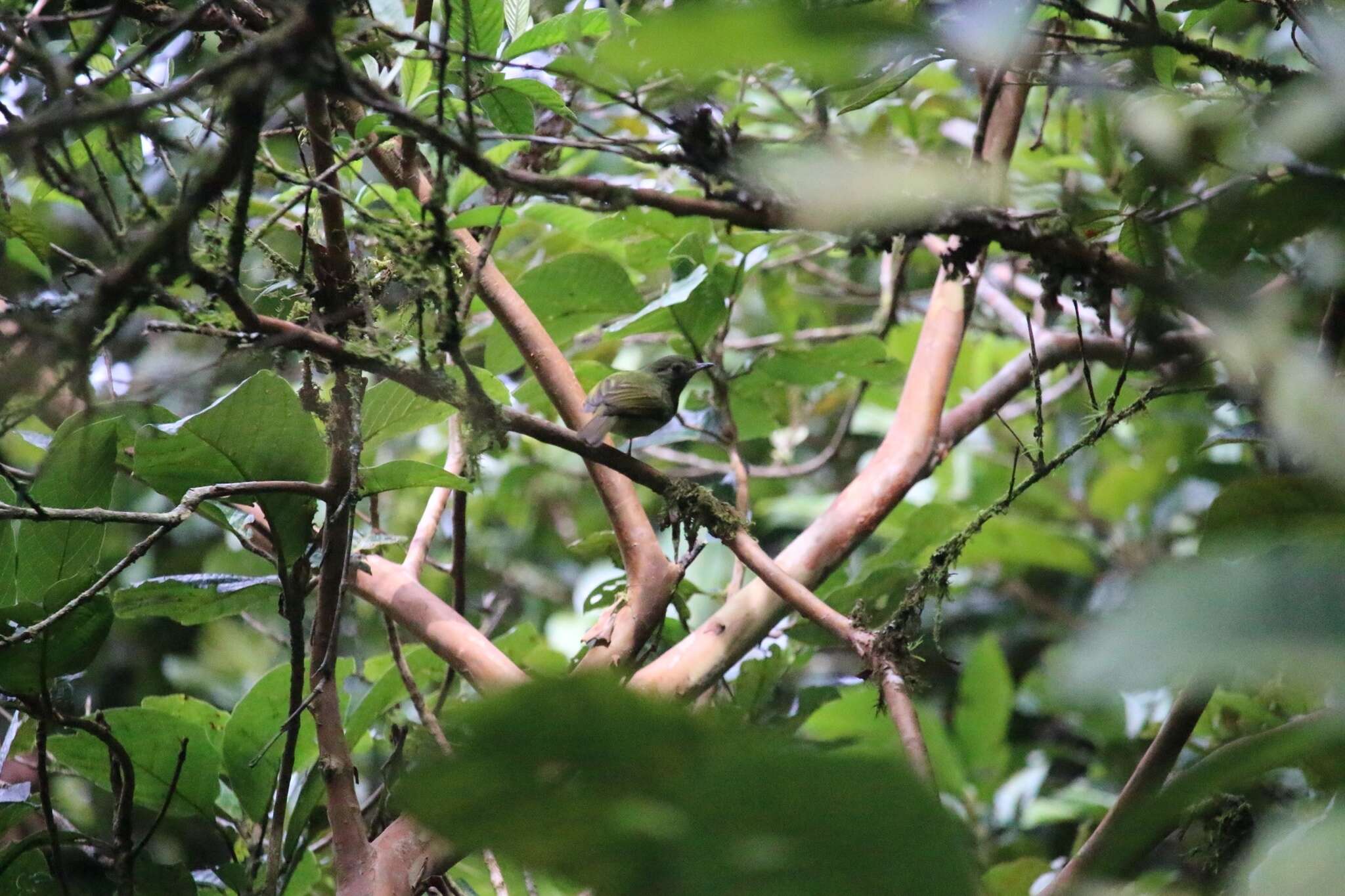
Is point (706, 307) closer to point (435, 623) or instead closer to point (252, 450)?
point (435, 623)

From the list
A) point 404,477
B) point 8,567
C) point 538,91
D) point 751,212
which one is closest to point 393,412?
point 404,477

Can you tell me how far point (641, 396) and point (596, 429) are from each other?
2.28 feet

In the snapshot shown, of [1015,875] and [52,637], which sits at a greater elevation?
[52,637]

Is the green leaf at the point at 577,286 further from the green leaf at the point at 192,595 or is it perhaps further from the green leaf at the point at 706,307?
the green leaf at the point at 192,595

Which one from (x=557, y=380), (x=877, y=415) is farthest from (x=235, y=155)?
(x=877, y=415)

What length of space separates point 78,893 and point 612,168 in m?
2.38

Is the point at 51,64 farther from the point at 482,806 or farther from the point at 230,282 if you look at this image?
the point at 482,806

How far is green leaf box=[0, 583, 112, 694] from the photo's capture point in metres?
1.38

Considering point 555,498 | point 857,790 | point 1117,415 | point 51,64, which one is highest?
point 51,64

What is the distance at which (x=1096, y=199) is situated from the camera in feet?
8.34

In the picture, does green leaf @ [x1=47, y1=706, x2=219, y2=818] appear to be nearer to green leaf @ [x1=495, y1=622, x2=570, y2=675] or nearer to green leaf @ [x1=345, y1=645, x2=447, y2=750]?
green leaf @ [x1=345, y1=645, x2=447, y2=750]

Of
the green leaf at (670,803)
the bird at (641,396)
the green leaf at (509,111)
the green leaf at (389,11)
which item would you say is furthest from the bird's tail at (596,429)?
the green leaf at (670,803)

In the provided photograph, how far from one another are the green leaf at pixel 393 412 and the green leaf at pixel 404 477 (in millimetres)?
64

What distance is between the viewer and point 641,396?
2525mm
